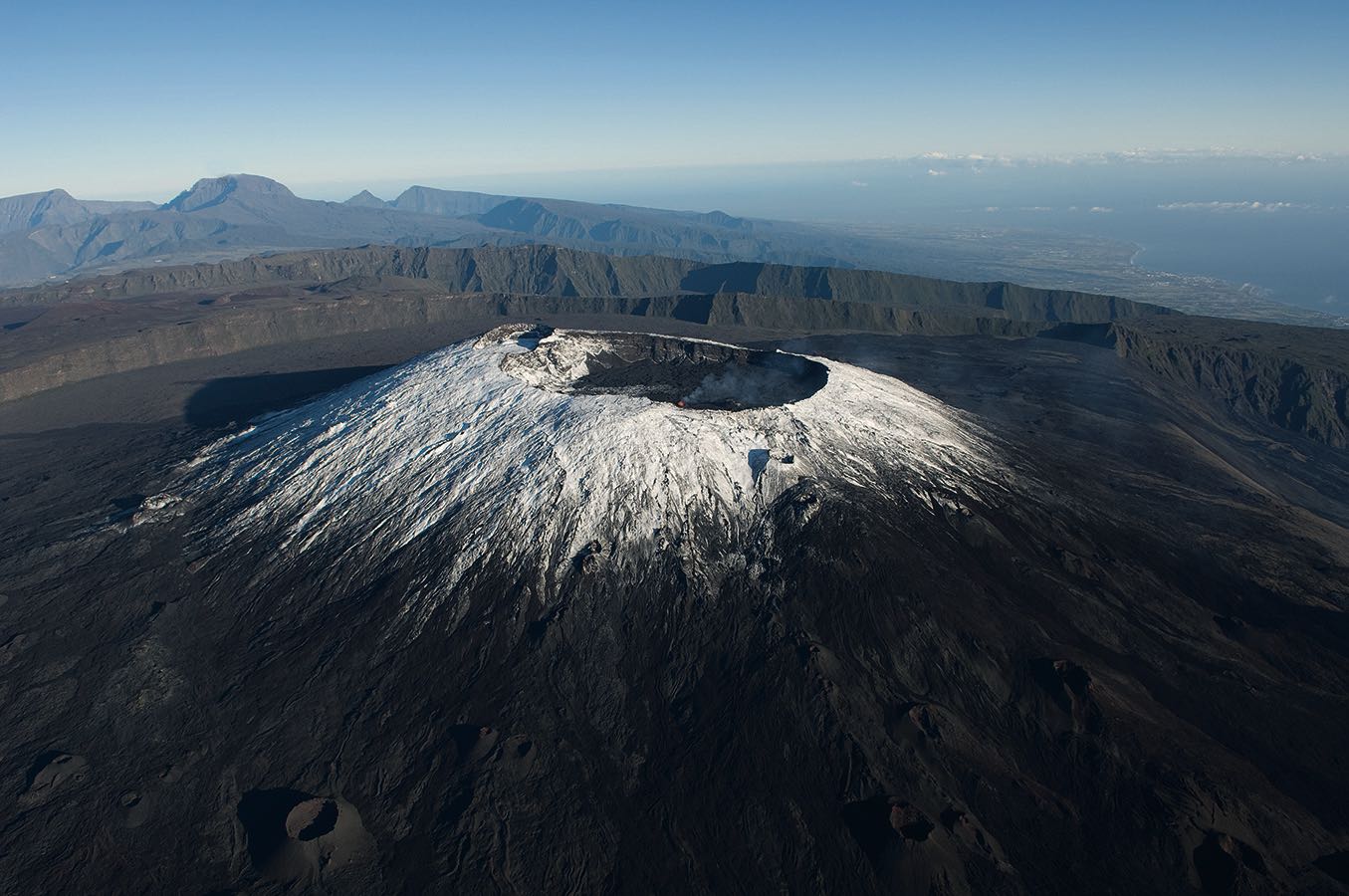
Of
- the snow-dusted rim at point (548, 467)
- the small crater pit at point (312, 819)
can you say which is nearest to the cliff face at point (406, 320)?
the snow-dusted rim at point (548, 467)

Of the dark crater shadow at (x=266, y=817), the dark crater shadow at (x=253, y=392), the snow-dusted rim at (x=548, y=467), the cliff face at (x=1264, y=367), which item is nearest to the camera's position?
the dark crater shadow at (x=266, y=817)

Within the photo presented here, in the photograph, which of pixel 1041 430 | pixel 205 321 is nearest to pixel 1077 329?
pixel 1041 430

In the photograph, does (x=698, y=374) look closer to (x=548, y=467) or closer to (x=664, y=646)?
(x=548, y=467)

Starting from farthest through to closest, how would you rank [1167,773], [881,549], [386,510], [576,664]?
1. [386,510]
2. [881,549]
3. [576,664]
4. [1167,773]

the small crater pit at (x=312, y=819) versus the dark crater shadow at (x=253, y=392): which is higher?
the dark crater shadow at (x=253, y=392)

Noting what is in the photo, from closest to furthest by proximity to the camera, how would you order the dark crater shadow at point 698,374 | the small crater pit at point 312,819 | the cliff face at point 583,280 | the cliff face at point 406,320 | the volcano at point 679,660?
1. the volcano at point 679,660
2. the small crater pit at point 312,819
3. the dark crater shadow at point 698,374
4. the cliff face at point 406,320
5. the cliff face at point 583,280

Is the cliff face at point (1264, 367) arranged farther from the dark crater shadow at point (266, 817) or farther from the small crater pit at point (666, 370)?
the dark crater shadow at point (266, 817)

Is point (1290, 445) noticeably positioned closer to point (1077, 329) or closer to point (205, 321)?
point (1077, 329)
